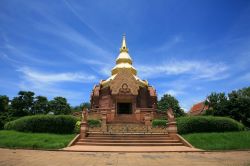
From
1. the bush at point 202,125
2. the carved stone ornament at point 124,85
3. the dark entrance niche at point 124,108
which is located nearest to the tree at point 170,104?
the dark entrance niche at point 124,108

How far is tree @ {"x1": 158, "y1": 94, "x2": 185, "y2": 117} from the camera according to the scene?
140 ft

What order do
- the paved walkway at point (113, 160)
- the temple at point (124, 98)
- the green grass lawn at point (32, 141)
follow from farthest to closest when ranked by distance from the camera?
1. the temple at point (124, 98)
2. the green grass lawn at point (32, 141)
3. the paved walkway at point (113, 160)

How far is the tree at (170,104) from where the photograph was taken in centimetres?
4253

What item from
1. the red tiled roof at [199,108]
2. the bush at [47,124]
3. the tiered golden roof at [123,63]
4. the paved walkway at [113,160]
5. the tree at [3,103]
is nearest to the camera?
the paved walkway at [113,160]

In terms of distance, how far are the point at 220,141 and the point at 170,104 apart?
27.4 meters

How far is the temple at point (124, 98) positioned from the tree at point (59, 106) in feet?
49.9

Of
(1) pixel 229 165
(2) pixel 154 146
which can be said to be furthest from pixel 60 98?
(1) pixel 229 165

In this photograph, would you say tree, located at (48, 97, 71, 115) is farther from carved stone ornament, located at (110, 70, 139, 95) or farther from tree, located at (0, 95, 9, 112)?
carved stone ornament, located at (110, 70, 139, 95)

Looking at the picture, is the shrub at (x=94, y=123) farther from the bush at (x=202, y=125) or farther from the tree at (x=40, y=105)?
the tree at (x=40, y=105)

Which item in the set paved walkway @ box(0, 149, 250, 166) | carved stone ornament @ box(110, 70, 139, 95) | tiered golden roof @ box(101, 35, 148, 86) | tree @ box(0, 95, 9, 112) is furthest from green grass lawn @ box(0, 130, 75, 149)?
tree @ box(0, 95, 9, 112)

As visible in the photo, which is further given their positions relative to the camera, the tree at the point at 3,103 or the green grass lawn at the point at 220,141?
the tree at the point at 3,103

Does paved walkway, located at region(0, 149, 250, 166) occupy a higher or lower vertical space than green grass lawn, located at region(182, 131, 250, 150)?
lower

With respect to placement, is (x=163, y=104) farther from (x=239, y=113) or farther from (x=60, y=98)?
(x=60, y=98)

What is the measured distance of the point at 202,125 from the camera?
64.0ft
